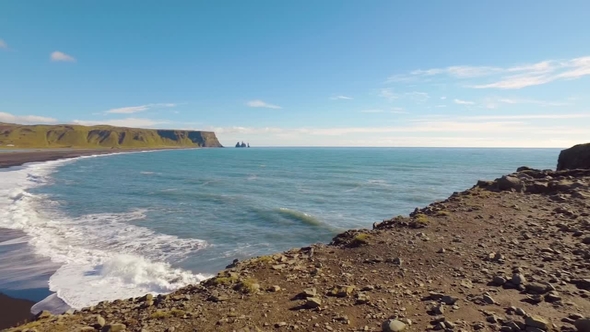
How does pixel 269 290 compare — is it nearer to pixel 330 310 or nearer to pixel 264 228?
pixel 330 310

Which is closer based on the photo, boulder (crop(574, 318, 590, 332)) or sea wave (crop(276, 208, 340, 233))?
boulder (crop(574, 318, 590, 332))

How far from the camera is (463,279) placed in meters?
9.17

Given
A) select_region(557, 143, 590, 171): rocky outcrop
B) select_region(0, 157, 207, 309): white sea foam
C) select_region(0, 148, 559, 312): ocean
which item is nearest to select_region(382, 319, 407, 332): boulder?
select_region(0, 157, 207, 309): white sea foam

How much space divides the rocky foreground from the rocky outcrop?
16.1 metres

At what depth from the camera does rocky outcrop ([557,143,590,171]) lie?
86.0 feet

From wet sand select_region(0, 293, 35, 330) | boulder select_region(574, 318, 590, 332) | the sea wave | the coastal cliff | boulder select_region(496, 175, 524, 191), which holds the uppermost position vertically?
boulder select_region(496, 175, 524, 191)

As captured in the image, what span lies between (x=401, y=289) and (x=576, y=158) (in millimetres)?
27220

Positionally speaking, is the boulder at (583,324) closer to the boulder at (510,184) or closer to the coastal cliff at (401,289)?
the coastal cliff at (401,289)

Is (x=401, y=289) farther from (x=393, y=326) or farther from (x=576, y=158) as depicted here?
(x=576, y=158)

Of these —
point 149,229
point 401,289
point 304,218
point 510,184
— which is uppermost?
point 510,184

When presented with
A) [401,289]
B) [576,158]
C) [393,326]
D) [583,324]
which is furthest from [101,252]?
[576,158]

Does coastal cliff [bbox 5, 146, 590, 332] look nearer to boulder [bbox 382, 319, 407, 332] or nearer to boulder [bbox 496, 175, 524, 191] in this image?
boulder [bbox 382, 319, 407, 332]

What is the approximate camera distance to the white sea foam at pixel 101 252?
53.7ft

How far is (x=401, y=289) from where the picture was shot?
884 cm
